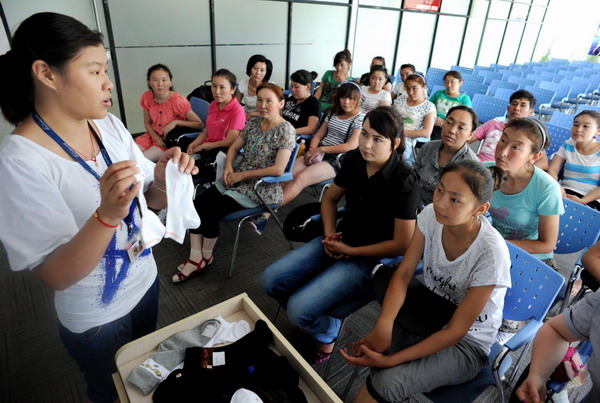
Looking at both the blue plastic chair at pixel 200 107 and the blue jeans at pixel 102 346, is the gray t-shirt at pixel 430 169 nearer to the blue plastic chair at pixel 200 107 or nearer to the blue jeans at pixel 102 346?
the blue jeans at pixel 102 346

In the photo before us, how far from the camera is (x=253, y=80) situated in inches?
164

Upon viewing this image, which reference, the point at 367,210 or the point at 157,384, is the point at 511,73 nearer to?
the point at 367,210

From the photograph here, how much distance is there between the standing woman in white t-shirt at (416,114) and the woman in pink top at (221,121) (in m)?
→ 1.79

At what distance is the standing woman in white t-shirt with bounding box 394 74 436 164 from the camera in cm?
365

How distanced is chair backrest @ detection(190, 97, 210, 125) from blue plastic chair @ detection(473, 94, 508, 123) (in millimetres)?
3866

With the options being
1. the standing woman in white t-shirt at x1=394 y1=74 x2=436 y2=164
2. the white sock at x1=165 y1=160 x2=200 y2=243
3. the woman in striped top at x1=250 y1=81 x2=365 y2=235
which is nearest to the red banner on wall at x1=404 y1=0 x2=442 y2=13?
the standing woman in white t-shirt at x1=394 y1=74 x2=436 y2=164

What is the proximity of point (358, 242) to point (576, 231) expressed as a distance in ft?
4.55

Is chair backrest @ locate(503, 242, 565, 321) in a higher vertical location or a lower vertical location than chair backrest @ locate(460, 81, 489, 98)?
lower

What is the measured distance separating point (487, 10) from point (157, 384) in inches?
477

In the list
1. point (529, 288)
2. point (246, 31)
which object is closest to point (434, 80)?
point (246, 31)

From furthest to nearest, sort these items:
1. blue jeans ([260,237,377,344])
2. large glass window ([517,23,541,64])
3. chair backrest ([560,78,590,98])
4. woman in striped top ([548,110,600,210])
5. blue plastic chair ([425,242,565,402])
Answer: large glass window ([517,23,541,64])
chair backrest ([560,78,590,98])
woman in striped top ([548,110,600,210])
blue jeans ([260,237,377,344])
blue plastic chair ([425,242,565,402])

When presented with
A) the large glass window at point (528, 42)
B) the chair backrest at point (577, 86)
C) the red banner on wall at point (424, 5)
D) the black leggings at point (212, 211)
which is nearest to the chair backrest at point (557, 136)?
the black leggings at point (212, 211)

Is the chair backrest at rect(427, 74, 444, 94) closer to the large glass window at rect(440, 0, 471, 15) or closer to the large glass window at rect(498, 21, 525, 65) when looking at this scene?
the large glass window at rect(440, 0, 471, 15)

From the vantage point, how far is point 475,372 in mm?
1369
